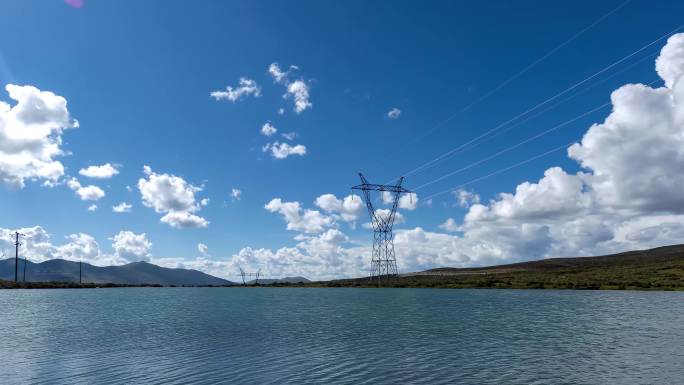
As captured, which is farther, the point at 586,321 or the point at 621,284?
the point at 621,284

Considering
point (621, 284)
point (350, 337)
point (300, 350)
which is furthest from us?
point (621, 284)

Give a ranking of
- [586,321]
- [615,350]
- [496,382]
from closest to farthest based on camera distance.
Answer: [496,382] < [615,350] < [586,321]

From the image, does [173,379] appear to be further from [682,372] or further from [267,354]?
[682,372]

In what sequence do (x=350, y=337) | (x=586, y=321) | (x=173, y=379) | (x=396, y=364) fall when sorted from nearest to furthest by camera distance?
1. (x=173, y=379)
2. (x=396, y=364)
3. (x=350, y=337)
4. (x=586, y=321)

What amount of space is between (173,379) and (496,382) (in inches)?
993

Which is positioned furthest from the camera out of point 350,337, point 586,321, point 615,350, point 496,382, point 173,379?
point 586,321

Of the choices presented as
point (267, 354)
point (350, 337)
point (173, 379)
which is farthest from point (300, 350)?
point (173, 379)

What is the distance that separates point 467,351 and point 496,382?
552 inches

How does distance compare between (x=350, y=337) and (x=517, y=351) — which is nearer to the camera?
(x=517, y=351)

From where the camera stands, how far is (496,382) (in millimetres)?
36031

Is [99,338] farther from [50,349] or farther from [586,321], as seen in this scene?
[586,321]

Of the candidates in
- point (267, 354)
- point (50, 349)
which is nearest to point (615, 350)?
point (267, 354)

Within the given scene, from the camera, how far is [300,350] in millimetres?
52188

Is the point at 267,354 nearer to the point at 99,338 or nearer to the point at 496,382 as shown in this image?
the point at 496,382
